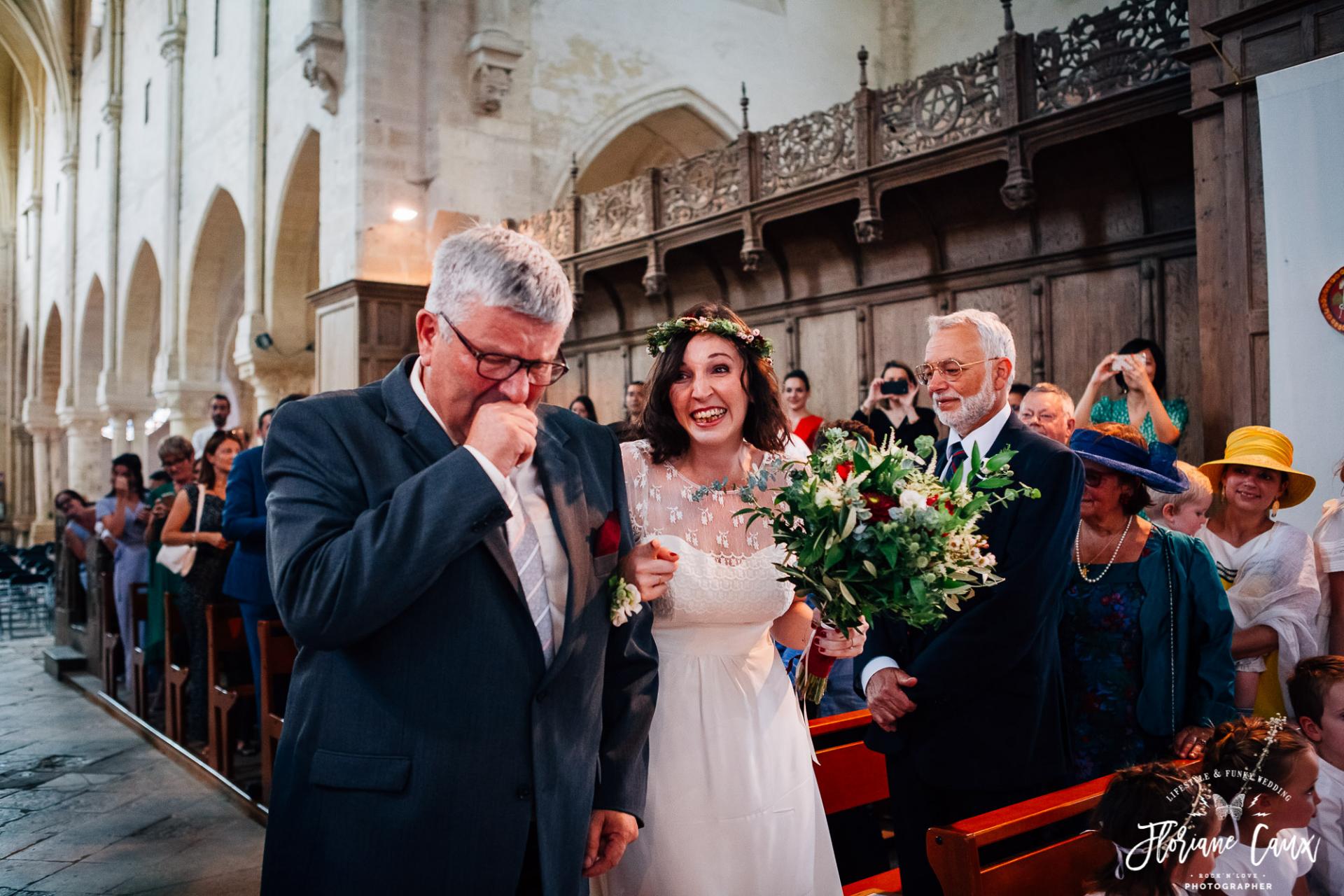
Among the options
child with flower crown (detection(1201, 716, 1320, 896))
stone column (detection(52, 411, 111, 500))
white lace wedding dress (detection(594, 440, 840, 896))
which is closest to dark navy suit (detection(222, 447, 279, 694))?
white lace wedding dress (detection(594, 440, 840, 896))

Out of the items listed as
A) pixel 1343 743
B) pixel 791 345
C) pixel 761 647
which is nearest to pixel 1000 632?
pixel 761 647

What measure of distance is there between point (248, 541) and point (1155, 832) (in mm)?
4344

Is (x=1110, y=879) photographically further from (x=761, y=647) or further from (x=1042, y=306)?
(x=1042, y=306)

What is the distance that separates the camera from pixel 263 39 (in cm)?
1416

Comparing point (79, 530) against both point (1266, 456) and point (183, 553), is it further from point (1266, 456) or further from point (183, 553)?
point (1266, 456)

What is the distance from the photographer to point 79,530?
10312 millimetres

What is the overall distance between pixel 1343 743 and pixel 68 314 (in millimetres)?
26481

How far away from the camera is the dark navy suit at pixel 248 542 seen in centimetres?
499

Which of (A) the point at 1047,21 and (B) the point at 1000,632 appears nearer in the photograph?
(B) the point at 1000,632

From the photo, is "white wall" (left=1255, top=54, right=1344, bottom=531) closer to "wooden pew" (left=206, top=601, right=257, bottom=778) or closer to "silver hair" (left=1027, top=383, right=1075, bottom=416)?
"silver hair" (left=1027, top=383, right=1075, bottom=416)

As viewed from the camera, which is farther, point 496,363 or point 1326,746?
point 1326,746

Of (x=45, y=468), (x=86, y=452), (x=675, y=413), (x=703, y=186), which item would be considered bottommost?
(x=675, y=413)

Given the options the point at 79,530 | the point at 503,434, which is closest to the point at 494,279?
the point at 503,434

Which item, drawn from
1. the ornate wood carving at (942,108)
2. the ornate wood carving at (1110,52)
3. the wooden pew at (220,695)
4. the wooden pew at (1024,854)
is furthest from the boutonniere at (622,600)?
the ornate wood carving at (942,108)
